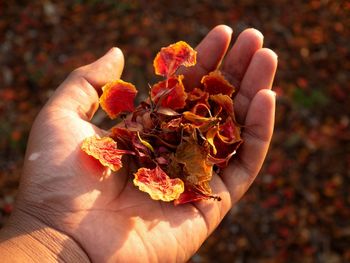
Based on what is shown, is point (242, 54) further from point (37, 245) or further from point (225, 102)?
point (37, 245)

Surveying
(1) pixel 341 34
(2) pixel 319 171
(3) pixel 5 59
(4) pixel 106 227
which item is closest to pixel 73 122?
(4) pixel 106 227

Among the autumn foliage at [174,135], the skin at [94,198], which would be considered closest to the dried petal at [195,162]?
the autumn foliage at [174,135]

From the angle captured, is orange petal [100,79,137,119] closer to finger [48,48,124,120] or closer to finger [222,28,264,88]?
finger [48,48,124,120]

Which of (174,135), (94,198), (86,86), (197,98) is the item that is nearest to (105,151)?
(94,198)

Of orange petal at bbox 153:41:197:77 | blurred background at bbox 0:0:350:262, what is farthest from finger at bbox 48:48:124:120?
blurred background at bbox 0:0:350:262

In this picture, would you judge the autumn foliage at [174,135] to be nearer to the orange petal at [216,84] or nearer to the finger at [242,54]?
the orange petal at [216,84]

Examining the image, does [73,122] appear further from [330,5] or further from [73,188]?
[330,5]
